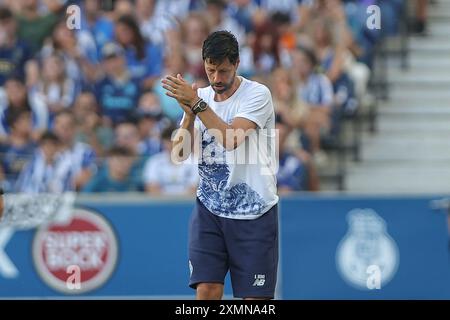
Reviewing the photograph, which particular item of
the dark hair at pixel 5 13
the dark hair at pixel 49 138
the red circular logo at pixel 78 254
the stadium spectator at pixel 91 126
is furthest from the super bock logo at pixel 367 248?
the dark hair at pixel 5 13

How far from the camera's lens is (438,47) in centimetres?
1602

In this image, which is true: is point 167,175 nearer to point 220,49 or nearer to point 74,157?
point 74,157

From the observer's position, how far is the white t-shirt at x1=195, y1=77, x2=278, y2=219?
817 cm

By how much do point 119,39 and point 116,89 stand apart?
3.48 ft

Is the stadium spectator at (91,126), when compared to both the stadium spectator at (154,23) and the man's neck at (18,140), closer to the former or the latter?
the man's neck at (18,140)

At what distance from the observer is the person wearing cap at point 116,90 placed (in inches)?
579

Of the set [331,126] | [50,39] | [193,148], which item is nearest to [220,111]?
[193,148]

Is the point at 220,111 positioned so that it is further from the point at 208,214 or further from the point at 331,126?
the point at 331,126

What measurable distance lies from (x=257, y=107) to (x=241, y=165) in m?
0.42

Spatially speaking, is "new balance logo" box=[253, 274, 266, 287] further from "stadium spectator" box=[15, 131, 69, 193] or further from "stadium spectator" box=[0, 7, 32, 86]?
"stadium spectator" box=[0, 7, 32, 86]

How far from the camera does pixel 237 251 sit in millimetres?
8297

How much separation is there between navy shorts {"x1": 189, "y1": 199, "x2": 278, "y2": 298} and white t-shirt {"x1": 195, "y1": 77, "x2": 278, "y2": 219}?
8cm

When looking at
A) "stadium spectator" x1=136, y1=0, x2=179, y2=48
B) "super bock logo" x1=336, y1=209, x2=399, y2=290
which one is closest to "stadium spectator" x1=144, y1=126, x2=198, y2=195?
"super bock logo" x1=336, y1=209, x2=399, y2=290

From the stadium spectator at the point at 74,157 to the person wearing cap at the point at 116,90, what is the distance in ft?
2.04
